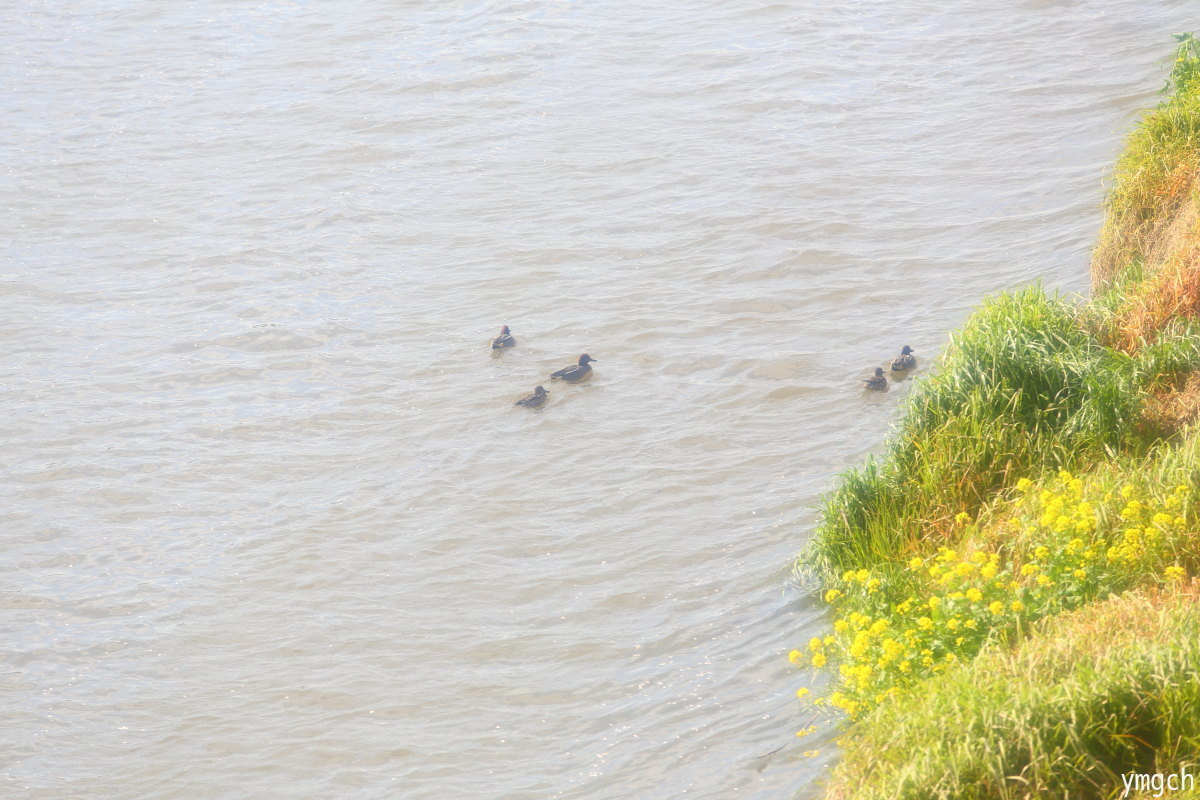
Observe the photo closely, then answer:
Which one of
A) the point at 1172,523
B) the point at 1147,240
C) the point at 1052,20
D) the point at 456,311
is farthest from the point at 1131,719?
the point at 1052,20

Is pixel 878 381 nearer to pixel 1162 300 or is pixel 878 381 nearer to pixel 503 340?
pixel 1162 300

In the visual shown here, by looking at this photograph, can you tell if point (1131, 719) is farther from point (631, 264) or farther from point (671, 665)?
point (631, 264)

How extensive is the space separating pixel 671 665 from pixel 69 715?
13.3 ft

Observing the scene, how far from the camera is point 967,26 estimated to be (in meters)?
20.4

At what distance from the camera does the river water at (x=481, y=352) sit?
7.90m

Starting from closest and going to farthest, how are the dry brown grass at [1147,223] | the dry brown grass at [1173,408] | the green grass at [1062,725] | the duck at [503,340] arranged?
A: the green grass at [1062,725], the dry brown grass at [1173,408], the dry brown grass at [1147,223], the duck at [503,340]

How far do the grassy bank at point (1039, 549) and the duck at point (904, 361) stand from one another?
1.42 metres

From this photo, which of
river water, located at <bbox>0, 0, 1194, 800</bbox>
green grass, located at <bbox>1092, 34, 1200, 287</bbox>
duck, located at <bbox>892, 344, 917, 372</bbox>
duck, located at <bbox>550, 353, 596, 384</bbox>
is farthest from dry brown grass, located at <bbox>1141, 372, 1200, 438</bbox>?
duck, located at <bbox>550, 353, 596, 384</bbox>

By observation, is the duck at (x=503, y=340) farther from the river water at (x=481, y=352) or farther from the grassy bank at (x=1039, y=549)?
the grassy bank at (x=1039, y=549)

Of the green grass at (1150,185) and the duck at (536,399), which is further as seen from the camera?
the duck at (536,399)

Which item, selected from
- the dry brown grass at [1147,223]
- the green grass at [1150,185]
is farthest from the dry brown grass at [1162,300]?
the green grass at [1150,185]

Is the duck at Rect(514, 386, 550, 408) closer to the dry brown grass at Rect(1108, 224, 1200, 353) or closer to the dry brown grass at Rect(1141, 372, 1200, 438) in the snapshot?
the dry brown grass at Rect(1108, 224, 1200, 353)

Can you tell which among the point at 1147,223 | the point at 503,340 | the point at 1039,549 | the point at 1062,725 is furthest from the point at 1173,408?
the point at 503,340

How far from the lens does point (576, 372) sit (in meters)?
11.9
